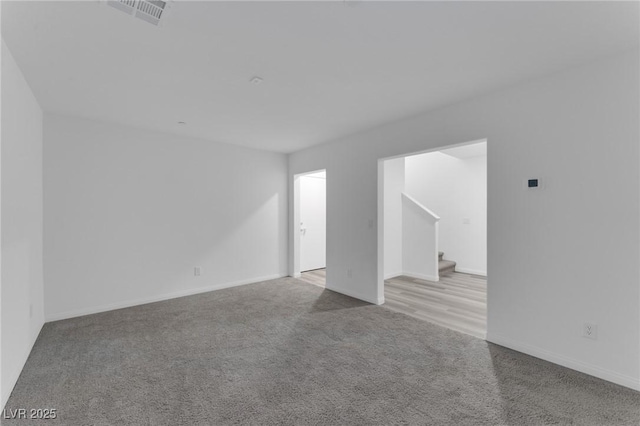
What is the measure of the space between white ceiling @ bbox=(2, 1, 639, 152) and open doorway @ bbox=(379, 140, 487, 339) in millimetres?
2152

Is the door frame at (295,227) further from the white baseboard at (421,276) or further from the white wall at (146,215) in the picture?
the white baseboard at (421,276)

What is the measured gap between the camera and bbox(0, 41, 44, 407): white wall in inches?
80.5

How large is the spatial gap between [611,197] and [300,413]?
2763 mm

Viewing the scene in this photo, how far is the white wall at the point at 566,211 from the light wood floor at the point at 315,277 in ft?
9.62

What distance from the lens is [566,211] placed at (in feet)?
7.95

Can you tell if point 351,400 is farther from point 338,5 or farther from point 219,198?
point 219,198

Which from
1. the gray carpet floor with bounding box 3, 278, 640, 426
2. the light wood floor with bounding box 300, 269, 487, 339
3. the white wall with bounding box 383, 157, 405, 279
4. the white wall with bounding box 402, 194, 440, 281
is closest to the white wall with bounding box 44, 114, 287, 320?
the gray carpet floor with bounding box 3, 278, 640, 426

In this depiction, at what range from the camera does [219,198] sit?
15.8ft

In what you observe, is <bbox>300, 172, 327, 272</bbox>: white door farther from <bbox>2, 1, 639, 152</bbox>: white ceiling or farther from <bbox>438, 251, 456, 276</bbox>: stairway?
<bbox>2, 1, 639, 152</bbox>: white ceiling

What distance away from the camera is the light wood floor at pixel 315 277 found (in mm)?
5286

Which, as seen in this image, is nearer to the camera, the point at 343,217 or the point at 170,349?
the point at 170,349

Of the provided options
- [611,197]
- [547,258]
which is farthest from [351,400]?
[611,197]

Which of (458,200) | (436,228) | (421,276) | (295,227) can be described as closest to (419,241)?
(436,228)

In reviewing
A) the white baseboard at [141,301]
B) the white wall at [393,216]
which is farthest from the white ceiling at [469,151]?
the white baseboard at [141,301]
